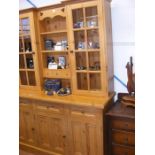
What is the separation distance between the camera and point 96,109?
2113mm

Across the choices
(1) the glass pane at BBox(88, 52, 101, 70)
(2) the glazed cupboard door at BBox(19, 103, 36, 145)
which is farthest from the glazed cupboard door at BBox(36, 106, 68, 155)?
(1) the glass pane at BBox(88, 52, 101, 70)

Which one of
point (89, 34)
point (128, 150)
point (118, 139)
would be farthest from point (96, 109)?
point (89, 34)

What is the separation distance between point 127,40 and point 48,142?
1687mm

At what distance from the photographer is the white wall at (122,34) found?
7.59 ft

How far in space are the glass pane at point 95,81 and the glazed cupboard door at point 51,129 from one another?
522 millimetres

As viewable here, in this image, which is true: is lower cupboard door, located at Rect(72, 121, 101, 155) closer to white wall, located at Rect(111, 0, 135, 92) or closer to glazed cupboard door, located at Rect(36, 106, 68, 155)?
glazed cupboard door, located at Rect(36, 106, 68, 155)

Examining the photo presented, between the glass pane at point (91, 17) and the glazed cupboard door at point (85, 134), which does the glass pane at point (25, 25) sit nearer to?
the glass pane at point (91, 17)

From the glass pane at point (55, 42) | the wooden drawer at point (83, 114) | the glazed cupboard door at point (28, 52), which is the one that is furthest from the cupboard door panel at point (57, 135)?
the glass pane at point (55, 42)

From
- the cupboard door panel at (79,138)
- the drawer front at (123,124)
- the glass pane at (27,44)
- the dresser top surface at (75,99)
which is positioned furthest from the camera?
the glass pane at (27,44)


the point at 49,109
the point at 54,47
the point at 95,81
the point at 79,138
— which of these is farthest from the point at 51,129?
the point at 54,47

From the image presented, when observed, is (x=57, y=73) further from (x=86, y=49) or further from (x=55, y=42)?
(x=86, y=49)

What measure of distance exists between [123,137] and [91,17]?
4.63ft

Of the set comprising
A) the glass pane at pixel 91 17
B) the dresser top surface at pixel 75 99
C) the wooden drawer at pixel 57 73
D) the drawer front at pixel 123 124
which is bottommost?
the drawer front at pixel 123 124

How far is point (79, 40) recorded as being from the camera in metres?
2.38
